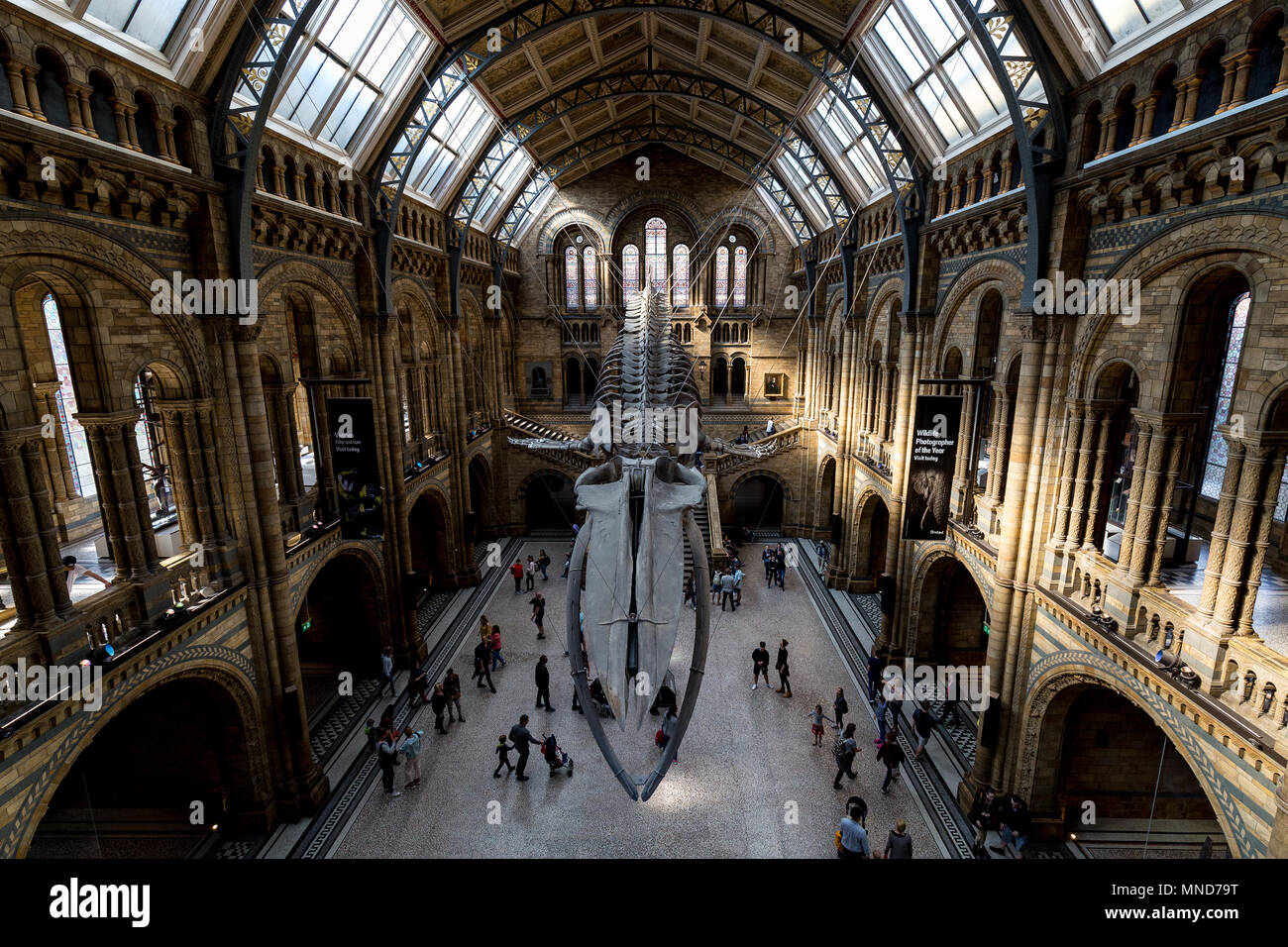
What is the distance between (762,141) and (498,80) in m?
9.52

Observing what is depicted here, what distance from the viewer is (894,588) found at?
16656 mm

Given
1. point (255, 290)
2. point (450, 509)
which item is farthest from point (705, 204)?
point (255, 290)

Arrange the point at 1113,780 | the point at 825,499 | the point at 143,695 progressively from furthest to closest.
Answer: the point at 825,499
the point at 1113,780
the point at 143,695

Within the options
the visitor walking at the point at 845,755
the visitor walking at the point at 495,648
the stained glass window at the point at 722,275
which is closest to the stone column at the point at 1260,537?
the visitor walking at the point at 845,755

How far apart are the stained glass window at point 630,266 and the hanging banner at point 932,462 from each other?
19083 millimetres

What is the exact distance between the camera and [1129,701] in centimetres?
1060

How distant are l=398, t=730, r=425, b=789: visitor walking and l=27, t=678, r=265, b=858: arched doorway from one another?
8.01 feet

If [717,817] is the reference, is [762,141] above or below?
above

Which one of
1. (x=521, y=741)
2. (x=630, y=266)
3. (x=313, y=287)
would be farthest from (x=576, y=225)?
(x=521, y=741)

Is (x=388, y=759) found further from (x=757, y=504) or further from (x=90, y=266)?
(x=757, y=504)

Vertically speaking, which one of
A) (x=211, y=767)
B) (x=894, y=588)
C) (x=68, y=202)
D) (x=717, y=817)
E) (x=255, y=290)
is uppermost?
(x=68, y=202)

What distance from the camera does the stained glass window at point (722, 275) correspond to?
29.6 metres

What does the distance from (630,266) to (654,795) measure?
23.3 meters

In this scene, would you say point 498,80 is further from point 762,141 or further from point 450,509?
point 450,509
